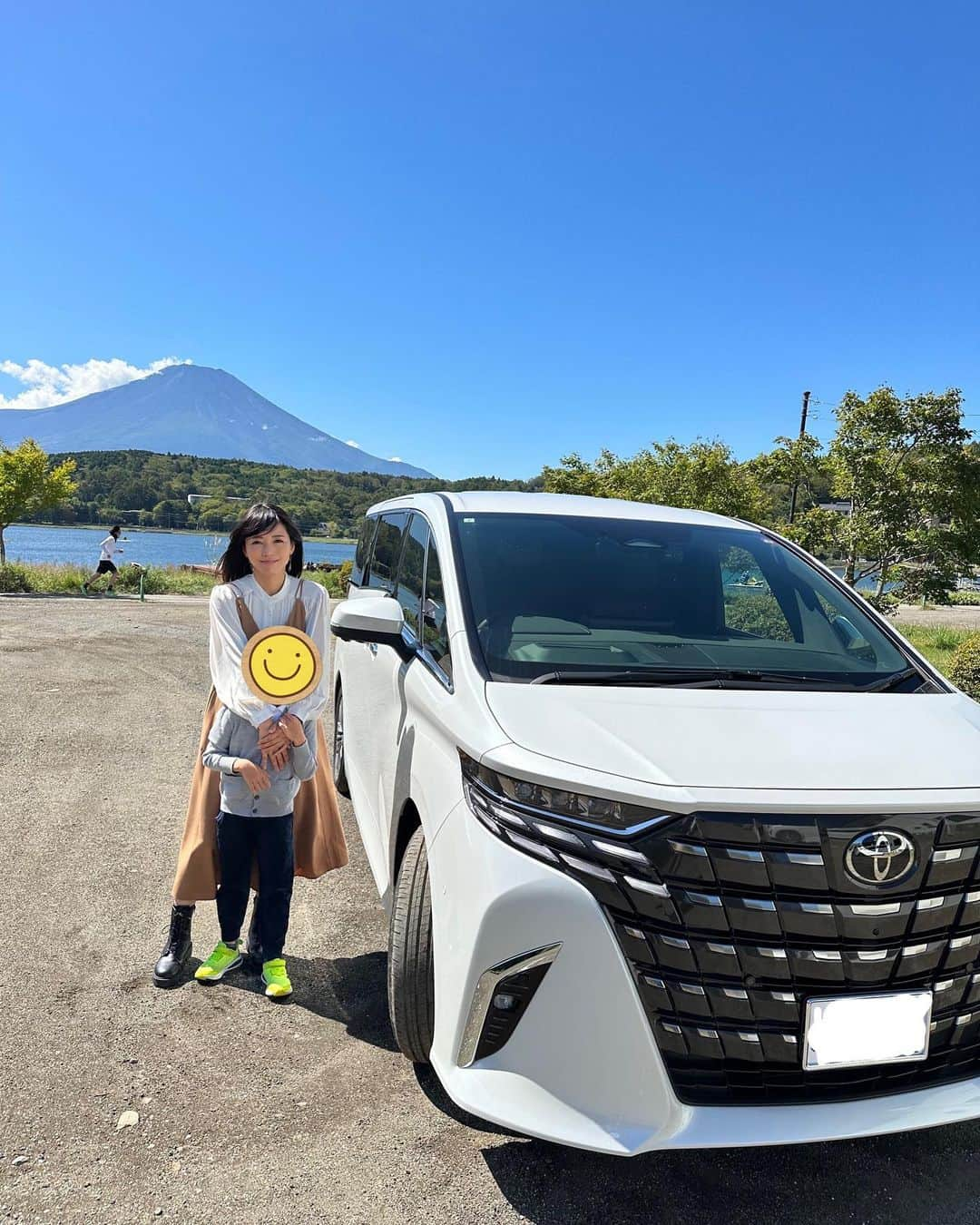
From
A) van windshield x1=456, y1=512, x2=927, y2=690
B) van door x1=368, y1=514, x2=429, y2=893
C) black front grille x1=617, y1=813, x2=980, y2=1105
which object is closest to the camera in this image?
black front grille x1=617, y1=813, x2=980, y2=1105

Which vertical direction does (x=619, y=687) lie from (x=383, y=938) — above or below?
above

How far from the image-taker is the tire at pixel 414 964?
240 centimetres

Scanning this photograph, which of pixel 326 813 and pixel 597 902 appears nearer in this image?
pixel 597 902

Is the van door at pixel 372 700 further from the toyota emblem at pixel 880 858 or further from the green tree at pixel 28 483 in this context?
the green tree at pixel 28 483

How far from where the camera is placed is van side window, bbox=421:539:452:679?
2.70m

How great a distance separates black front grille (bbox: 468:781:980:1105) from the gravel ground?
61 cm

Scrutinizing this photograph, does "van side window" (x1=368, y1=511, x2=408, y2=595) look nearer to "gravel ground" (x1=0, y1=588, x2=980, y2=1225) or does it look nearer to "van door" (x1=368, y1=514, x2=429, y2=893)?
"van door" (x1=368, y1=514, x2=429, y2=893)

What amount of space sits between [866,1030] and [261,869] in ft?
6.98

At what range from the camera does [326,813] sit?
3375 mm

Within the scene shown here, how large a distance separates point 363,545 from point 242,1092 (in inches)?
126

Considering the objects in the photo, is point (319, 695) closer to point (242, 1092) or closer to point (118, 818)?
point (242, 1092)

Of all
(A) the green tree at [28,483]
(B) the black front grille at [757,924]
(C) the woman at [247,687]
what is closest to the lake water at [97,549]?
(A) the green tree at [28,483]

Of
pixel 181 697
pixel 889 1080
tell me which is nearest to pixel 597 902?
pixel 889 1080

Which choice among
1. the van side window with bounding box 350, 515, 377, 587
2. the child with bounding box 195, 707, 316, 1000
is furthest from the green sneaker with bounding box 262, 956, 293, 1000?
the van side window with bounding box 350, 515, 377, 587
